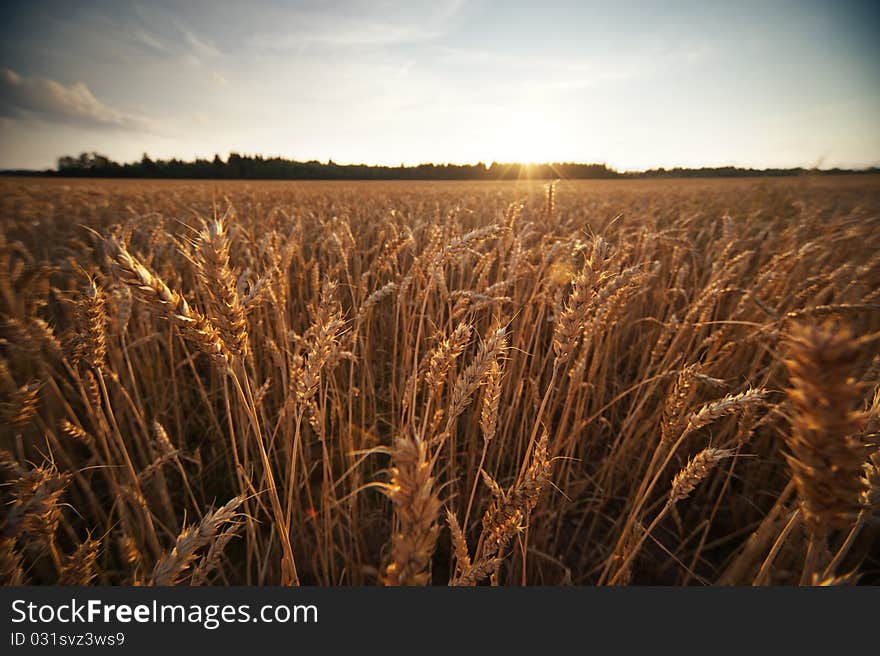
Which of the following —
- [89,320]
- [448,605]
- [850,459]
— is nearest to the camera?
[850,459]

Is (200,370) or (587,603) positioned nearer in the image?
(587,603)

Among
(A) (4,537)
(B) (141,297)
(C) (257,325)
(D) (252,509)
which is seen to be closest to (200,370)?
(C) (257,325)

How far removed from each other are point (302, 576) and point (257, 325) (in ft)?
4.80

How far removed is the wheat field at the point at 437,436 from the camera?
75 cm

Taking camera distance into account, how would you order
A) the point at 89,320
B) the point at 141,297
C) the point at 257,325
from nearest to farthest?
the point at 141,297 → the point at 89,320 → the point at 257,325

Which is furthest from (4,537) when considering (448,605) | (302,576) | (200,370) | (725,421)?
(725,421)

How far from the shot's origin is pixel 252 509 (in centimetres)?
195

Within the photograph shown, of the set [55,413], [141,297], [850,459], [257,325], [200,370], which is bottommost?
[200,370]

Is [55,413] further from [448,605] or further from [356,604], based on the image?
[448,605]

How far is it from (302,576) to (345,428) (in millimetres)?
692

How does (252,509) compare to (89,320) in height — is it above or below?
below

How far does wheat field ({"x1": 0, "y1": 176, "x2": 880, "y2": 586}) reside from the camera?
29.5 inches

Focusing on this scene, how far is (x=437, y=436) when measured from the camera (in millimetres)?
1218

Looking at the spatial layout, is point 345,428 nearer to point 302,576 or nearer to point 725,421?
point 302,576
